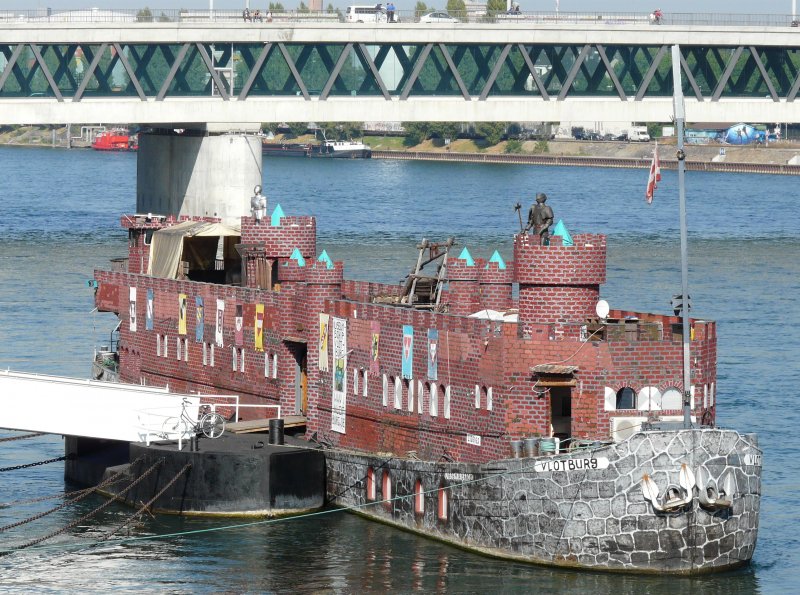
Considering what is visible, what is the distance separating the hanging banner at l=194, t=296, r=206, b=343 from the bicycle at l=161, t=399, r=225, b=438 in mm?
6662

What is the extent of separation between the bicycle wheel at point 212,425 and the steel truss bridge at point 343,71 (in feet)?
179

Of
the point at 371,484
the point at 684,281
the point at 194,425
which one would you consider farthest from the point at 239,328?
the point at 684,281

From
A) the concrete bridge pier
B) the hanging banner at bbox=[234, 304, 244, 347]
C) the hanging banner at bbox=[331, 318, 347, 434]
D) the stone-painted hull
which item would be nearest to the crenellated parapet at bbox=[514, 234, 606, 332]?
the stone-painted hull

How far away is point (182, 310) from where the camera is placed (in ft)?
164

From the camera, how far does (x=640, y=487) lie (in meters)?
34.7

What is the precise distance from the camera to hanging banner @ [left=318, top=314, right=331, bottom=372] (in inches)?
1722

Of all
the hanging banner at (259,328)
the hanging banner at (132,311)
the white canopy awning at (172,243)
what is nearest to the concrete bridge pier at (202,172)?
the white canopy awning at (172,243)

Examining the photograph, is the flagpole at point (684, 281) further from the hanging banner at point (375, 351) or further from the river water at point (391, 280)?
the hanging banner at point (375, 351)

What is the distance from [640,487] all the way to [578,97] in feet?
248

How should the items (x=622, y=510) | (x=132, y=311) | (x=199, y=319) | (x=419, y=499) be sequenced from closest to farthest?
(x=622, y=510) → (x=419, y=499) → (x=199, y=319) → (x=132, y=311)

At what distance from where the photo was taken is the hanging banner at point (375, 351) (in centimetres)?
4172

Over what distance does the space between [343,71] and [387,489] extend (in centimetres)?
6533

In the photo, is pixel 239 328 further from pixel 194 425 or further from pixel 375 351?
pixel 375 351

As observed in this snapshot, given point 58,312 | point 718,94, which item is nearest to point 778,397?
point 58,312
